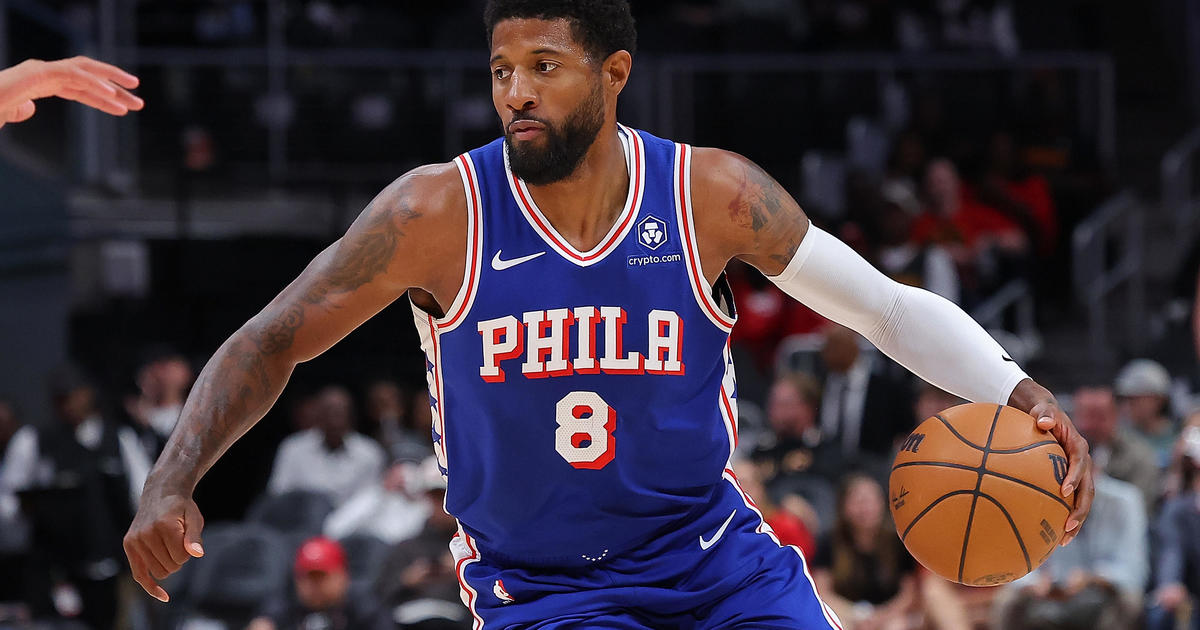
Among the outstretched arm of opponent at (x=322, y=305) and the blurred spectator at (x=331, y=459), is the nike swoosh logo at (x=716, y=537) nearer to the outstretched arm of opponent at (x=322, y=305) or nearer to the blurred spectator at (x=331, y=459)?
the outstretched arm of opponent at (x=322, y=305)

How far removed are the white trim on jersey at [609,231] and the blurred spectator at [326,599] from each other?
502 centimetres

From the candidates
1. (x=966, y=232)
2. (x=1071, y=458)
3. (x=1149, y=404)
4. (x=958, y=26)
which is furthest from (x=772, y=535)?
(x=958, y=26)

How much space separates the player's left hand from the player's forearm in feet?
6.00

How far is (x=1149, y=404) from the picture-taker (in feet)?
32.0

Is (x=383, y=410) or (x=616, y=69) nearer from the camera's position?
(x=616, y=69)

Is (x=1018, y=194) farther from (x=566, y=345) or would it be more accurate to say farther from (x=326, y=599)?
(x=566, y=345)

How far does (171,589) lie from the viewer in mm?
9273

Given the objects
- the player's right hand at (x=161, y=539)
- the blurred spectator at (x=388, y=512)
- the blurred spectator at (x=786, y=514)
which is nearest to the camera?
the player's right hand at (x=161, y=539)

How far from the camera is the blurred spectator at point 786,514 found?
788 centimetres

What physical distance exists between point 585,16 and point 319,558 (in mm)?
5312

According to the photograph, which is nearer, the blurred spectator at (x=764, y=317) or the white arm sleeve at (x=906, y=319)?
the white arm sleeve at (x=906, y=319)

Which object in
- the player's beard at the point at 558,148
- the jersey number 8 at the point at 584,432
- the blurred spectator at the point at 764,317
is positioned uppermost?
the player's beard at the point at 558,148

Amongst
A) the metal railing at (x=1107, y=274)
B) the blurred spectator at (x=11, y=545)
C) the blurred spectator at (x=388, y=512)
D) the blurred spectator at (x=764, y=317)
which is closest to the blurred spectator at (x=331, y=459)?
the blurred spectator at (x=388, y=512)

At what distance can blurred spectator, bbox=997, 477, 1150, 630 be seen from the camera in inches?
319
